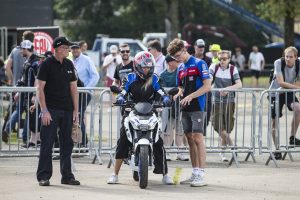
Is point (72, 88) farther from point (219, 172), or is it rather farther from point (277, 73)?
point (277, 73)

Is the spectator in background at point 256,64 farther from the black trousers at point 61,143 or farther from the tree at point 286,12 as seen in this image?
the black trousers at point 61,143

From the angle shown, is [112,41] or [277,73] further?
[112,41]

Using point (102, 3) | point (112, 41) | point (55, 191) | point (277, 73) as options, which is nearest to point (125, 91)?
point (55, 191)

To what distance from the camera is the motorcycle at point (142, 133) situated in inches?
485

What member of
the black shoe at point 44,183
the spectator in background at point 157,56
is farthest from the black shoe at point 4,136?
the black shoe at point 44,183

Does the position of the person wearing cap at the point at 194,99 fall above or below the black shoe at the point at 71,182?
above

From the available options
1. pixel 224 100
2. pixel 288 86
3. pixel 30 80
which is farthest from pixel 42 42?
pixel 288 86

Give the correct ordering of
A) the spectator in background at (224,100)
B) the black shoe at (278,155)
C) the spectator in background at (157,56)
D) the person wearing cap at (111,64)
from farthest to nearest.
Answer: the person wearing cap at (111,64), the spectator in background at (157,56), the black shoe at (278,155), the spectator in background at (224,100)

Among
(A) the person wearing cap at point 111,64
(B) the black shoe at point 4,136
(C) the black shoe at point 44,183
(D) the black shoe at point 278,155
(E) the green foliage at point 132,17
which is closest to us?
(C) the black shoe at point 44,183

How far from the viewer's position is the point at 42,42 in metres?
19.3

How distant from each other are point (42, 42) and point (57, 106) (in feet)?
22.0

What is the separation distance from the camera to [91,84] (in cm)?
1709

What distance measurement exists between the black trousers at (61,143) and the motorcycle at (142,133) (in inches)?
29.5

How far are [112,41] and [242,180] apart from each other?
34.3m
